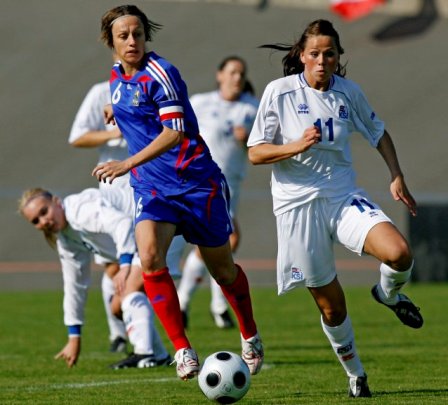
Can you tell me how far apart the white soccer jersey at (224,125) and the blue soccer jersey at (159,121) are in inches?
212

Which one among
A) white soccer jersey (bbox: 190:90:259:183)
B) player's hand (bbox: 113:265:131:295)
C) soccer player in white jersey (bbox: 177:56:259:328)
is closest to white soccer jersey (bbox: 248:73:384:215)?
player's hand (bbox: 113:265:131:295)

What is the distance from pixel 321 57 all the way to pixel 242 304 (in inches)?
65.5

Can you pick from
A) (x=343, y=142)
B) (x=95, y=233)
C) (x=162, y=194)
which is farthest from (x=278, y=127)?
(x=95, y=233)

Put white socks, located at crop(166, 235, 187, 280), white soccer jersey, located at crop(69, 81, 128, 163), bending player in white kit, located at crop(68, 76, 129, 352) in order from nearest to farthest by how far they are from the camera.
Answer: white socks, located at crop(166, 235, 187, 280)
bending player in white kit, located at crop(68, 76, 129, 352)
white soccer jersey, located at crop(69, 81, 128, 163)

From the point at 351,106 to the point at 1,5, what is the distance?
2194 cm

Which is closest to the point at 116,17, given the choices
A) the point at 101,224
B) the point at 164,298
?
the point at 164,298

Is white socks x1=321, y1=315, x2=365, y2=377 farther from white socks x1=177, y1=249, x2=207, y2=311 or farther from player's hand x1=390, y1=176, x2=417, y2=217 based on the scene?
white socks x1=177, y1=249, x2=207, y2=311

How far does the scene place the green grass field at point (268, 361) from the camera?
673 centimetres

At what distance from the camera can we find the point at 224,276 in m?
7.07

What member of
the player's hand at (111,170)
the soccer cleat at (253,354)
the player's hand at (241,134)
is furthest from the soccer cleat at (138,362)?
the player's hand at (241,134)

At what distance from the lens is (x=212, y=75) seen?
87.7 ft

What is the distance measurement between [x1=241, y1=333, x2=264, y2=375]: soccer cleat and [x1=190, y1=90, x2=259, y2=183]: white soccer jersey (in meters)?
5.32

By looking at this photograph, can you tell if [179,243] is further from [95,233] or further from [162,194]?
[162,194]

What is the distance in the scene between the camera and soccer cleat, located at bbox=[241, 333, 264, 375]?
700 cm
